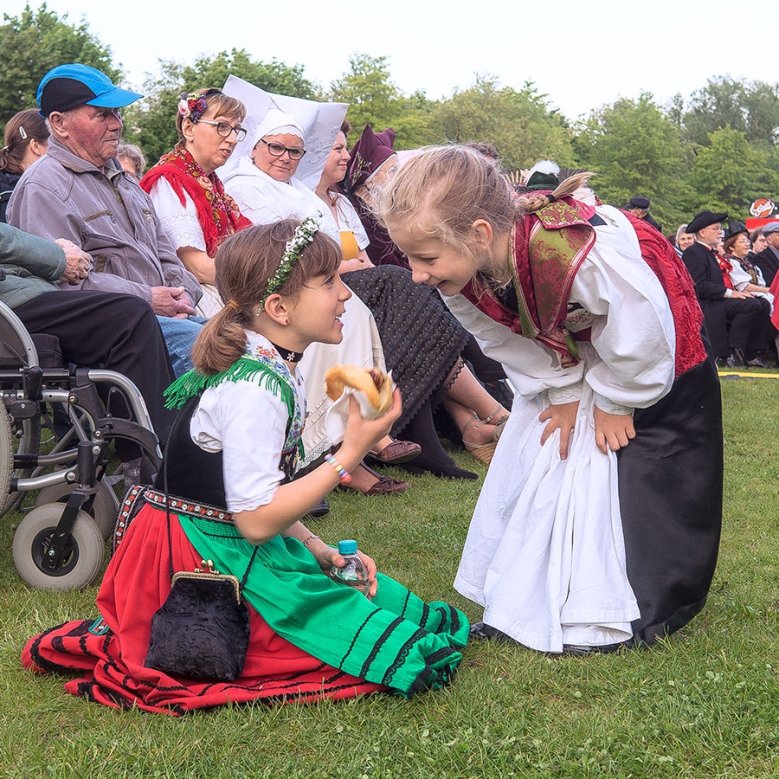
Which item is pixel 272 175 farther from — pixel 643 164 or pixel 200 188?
pixel 643 164

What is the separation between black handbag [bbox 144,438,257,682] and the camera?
272 centimetres

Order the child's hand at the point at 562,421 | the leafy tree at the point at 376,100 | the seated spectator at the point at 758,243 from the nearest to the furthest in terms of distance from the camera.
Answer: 1. the child's hand at the point at 562,421
2. the seated spectator at the point at 758,243
3. the leafy tree at the point at 376,100

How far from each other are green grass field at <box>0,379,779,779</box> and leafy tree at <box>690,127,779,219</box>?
50203 mm

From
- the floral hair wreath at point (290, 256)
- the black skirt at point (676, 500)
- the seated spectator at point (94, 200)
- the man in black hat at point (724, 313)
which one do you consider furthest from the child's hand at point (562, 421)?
the man in black hat at point (724, 313)

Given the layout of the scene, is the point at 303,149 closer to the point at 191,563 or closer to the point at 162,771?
the point at 191,563

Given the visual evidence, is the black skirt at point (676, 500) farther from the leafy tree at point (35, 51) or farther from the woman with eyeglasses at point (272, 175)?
the leafy tree at point (35, 51)

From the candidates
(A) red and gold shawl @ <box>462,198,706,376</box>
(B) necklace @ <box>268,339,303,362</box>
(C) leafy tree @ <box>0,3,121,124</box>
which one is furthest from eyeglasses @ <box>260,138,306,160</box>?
(C) leafy tree @ <box>0,3,121,124</box>

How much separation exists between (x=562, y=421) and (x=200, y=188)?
116 inches

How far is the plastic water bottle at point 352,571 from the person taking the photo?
120 inches

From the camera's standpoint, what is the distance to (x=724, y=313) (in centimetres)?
1213

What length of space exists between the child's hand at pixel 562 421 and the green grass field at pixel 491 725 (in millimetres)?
668

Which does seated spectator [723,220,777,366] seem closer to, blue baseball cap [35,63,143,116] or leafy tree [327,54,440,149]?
blue baseball cap [35,63,143,116]

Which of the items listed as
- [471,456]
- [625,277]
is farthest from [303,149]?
[625,277]

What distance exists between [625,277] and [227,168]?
3.73 m
